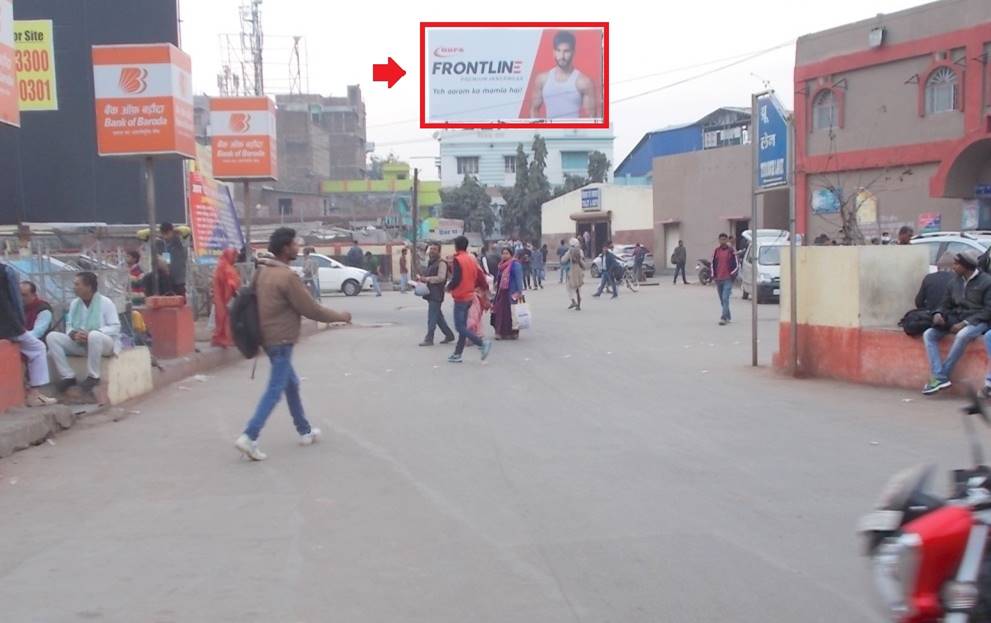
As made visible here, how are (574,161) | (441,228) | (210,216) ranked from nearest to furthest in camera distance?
(210,216)
(441,228)
(574,161)

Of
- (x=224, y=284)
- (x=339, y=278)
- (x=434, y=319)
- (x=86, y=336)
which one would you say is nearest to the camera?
(x=86, y=336)

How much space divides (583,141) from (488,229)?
12.9 m

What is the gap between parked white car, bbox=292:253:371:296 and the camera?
3453 centimetres

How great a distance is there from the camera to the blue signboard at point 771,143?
37.4 ft

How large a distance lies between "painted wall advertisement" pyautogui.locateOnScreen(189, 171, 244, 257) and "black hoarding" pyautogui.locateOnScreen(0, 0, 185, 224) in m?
7.52

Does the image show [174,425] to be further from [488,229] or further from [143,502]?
[488,229]

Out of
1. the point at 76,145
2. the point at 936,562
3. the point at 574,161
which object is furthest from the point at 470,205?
the point at 936,562

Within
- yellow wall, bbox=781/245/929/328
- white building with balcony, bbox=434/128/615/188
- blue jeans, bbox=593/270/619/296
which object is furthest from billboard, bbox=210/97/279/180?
white building with balcony, bbox=434/128/615/188

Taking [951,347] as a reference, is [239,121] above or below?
above

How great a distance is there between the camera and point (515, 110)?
101ft

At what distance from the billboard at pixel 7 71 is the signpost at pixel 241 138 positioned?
930 cm

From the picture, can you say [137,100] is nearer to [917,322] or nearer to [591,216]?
[917,322]

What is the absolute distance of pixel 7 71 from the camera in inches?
378

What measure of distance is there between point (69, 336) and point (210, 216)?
544 inches
